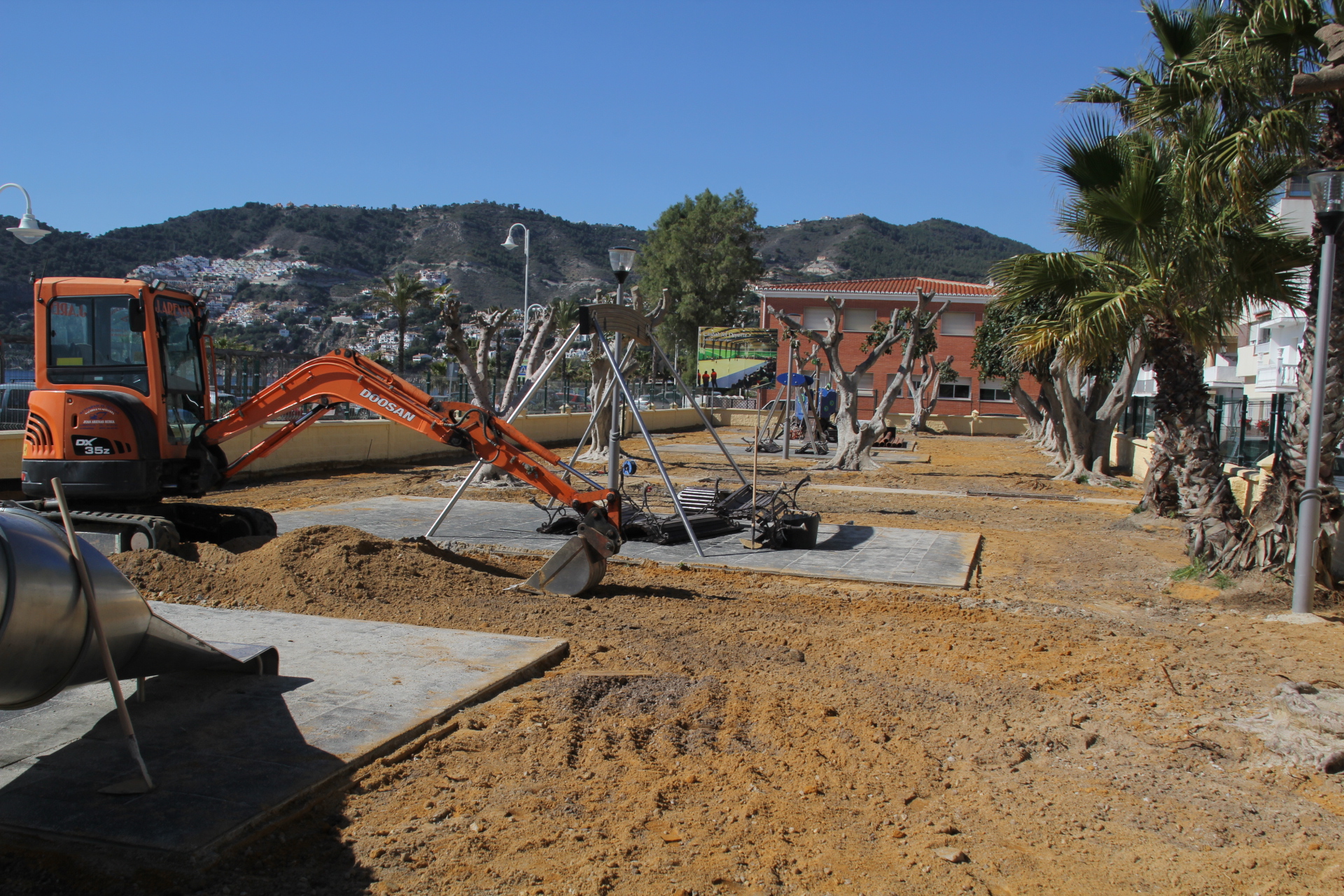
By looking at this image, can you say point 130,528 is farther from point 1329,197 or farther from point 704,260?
point 704,260

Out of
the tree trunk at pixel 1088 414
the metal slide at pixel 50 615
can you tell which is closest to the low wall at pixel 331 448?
the metal slide at pixel 50 615

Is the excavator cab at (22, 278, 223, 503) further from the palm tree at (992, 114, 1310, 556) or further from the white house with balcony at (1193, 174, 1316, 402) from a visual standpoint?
the white house with balcony at (1193, 174, 1316, 402)

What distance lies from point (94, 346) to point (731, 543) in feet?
23.5

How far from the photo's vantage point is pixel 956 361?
53.3m

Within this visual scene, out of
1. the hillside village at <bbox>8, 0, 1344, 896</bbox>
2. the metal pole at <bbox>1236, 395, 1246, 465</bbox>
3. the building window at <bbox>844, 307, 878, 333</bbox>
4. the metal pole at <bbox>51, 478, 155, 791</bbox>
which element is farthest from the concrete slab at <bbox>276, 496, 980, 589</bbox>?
the building window at <bbox>844, 307, 878, 333</bbox>

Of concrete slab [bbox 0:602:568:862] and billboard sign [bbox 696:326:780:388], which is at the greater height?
billboard sign [bbox 696:326:780:388]

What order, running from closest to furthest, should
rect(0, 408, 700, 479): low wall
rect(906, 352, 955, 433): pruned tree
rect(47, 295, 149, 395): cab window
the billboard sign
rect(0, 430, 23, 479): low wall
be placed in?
rect(47, 295, 149, 395): cab window
rect(0, 430, 23, 479): low wall
rect(0, 408, 700, 479): low wall
rect(906, 352, 955, 433): pruned tree
the billboard sign

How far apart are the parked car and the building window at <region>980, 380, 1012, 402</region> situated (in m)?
45.9

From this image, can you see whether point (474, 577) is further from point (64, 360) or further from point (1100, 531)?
point (1100, 531)

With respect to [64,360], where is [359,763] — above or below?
below

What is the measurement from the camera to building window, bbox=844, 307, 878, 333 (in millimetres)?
53719

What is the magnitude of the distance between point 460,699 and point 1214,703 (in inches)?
184

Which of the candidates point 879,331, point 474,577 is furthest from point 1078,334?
point 879,331

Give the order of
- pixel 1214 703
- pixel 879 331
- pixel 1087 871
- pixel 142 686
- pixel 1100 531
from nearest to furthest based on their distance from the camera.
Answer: pixel 1087 871
pixel 142 686
pixel 1214 703
pixel 1100 531
pixel 879 331
